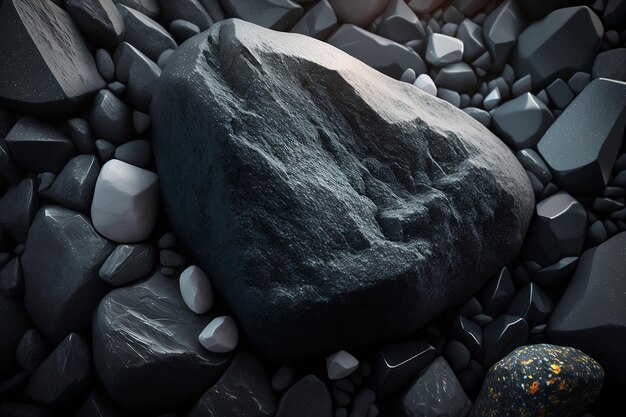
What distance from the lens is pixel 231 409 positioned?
0.87 m

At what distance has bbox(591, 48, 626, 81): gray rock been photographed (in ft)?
4.02

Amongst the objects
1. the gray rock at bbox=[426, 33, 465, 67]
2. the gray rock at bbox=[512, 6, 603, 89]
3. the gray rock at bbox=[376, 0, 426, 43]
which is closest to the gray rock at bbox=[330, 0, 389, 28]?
the gray rock at bbox=[376, 0, 426, 43]

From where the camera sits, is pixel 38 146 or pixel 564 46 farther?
pixel 564 46

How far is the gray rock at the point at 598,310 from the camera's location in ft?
2.97

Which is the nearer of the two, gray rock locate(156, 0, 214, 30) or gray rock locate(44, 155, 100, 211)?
gray rock locate(44, 155, 100, 211)

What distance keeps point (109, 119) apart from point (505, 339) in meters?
1.00

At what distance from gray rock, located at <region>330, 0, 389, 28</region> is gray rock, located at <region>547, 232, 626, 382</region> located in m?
0.88

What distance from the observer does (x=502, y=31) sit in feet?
4.31

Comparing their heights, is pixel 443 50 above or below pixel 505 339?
above

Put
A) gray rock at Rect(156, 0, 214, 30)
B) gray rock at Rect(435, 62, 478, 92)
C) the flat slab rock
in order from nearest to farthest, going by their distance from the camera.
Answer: the flat slab rock
gray rock at Rect(156, 0, 214, 30)
gray rock at Rect(435, 62, 478, 92)

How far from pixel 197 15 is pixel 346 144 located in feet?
1.97

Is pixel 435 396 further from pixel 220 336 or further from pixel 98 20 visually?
pixel 98 20

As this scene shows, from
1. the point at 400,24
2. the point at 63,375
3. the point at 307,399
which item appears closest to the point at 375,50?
the point at 400,24

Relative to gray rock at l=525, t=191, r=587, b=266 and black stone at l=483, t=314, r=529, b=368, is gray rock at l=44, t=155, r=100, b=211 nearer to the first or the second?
black stone at l=483, t=314, r=529, b=368
